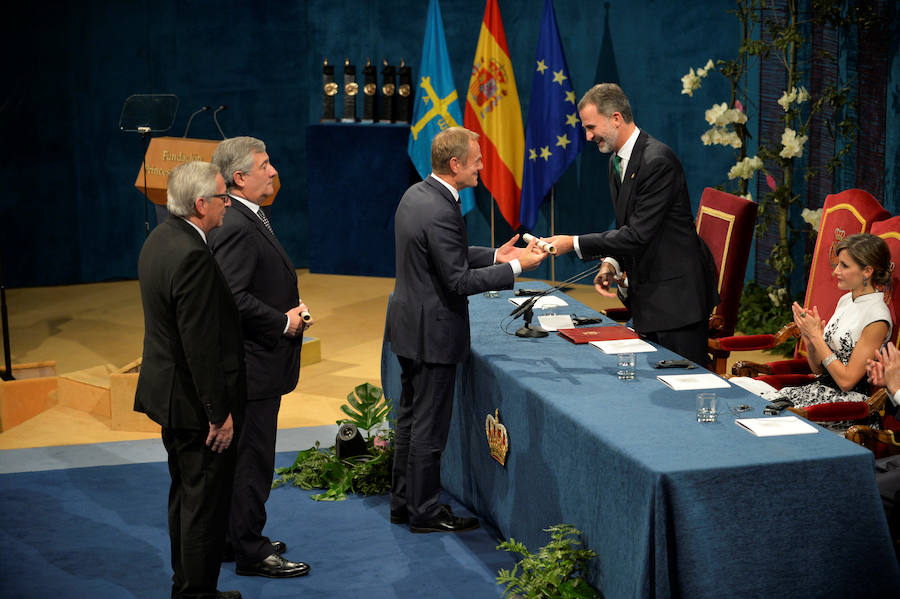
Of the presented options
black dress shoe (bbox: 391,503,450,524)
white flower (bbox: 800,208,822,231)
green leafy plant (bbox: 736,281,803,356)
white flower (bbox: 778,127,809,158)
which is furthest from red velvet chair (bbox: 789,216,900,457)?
green leafy plant (bbox: 736,281,803,356)

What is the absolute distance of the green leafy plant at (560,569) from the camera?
313 cm

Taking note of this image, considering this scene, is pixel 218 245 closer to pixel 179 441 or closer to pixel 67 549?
pixel 179 441

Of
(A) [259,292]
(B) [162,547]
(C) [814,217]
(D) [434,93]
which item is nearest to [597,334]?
(A) [259,292]

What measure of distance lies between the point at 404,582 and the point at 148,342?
1272mm

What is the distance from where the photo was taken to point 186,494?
3.28m

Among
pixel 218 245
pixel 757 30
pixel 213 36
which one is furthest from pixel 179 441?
pixel 213 36

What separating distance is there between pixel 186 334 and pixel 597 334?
180cm

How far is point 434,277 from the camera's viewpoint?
3969mm

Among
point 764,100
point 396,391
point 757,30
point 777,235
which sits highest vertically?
point 757,30

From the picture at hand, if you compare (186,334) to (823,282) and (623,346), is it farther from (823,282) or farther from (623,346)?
(823,282)

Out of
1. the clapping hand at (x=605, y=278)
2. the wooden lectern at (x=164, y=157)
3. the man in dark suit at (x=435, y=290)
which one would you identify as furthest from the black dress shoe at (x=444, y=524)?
the wooden lectern at (x=164, y=157)

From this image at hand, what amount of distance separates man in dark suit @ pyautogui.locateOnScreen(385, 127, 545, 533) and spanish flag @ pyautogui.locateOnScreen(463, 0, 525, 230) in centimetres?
488

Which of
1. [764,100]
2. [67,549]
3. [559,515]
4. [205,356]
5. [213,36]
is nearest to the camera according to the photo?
[205,356]

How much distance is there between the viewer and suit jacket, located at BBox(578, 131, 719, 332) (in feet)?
13.9
